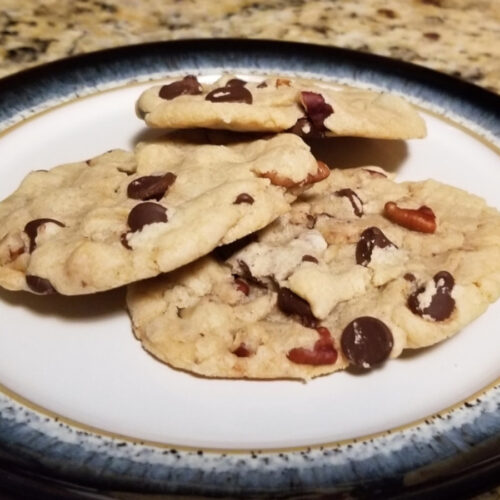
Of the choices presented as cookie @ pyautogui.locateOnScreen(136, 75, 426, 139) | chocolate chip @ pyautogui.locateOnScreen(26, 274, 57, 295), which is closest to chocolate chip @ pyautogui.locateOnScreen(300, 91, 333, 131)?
cookie @ pyautogui.locateOnScreen(136, 75, 426, 139)

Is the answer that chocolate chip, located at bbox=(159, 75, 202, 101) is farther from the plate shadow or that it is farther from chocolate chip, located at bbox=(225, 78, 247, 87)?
the plate shadow

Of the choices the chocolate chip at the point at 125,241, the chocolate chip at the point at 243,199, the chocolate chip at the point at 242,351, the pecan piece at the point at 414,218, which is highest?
the chocolate chip at the point at 243,199

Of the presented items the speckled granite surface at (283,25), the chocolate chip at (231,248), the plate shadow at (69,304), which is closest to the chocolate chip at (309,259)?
the chocolate chip at (231,248)

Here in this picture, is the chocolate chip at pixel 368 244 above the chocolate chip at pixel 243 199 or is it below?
below

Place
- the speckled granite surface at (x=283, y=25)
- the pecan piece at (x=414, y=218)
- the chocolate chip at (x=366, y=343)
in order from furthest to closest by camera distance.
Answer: the speckled granite surface at (x=283, y=25) < the pecan piece at (x=414, y=218) < the chocolate chip at (x=366, y=343)

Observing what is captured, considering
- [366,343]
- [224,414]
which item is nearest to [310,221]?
[366,343]

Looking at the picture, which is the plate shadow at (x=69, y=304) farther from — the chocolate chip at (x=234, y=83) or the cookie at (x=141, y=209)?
the chocolate chip at (x=234, y=83)

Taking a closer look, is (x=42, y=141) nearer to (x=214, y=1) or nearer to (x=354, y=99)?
(x=354, y=99)
